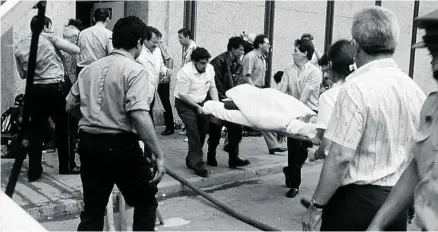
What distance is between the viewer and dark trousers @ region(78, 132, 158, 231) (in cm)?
384

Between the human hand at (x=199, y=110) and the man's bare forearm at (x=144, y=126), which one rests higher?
the man's bare forearm at (x=144, y=126)

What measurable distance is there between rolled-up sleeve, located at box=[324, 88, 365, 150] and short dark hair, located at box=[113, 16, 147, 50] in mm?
1921

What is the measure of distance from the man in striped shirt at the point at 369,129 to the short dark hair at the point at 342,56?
666 millimetres

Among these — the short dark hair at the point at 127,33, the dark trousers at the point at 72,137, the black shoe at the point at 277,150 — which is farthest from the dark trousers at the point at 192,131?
the short dark hair at the point at 127,33

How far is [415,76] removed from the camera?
16.4 m

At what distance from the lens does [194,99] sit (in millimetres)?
7480

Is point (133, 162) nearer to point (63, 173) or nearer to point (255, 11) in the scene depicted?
point (63, 173)

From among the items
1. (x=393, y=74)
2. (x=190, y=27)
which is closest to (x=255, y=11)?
(x=190, y=27)

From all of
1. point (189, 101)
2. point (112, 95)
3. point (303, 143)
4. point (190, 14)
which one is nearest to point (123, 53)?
point (112, 95)

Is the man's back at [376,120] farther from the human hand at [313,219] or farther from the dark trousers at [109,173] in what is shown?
the dark trousers at [109,173]

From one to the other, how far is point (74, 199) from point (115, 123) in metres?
2.35

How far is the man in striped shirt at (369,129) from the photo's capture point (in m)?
2.62

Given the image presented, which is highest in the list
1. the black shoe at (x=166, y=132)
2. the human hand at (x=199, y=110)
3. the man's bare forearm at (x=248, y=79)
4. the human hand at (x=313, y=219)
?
the human hand at (x=313, y=219)

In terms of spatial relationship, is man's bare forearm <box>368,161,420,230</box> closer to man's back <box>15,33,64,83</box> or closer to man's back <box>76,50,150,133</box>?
man's back <box>76,50,150,133</box>
